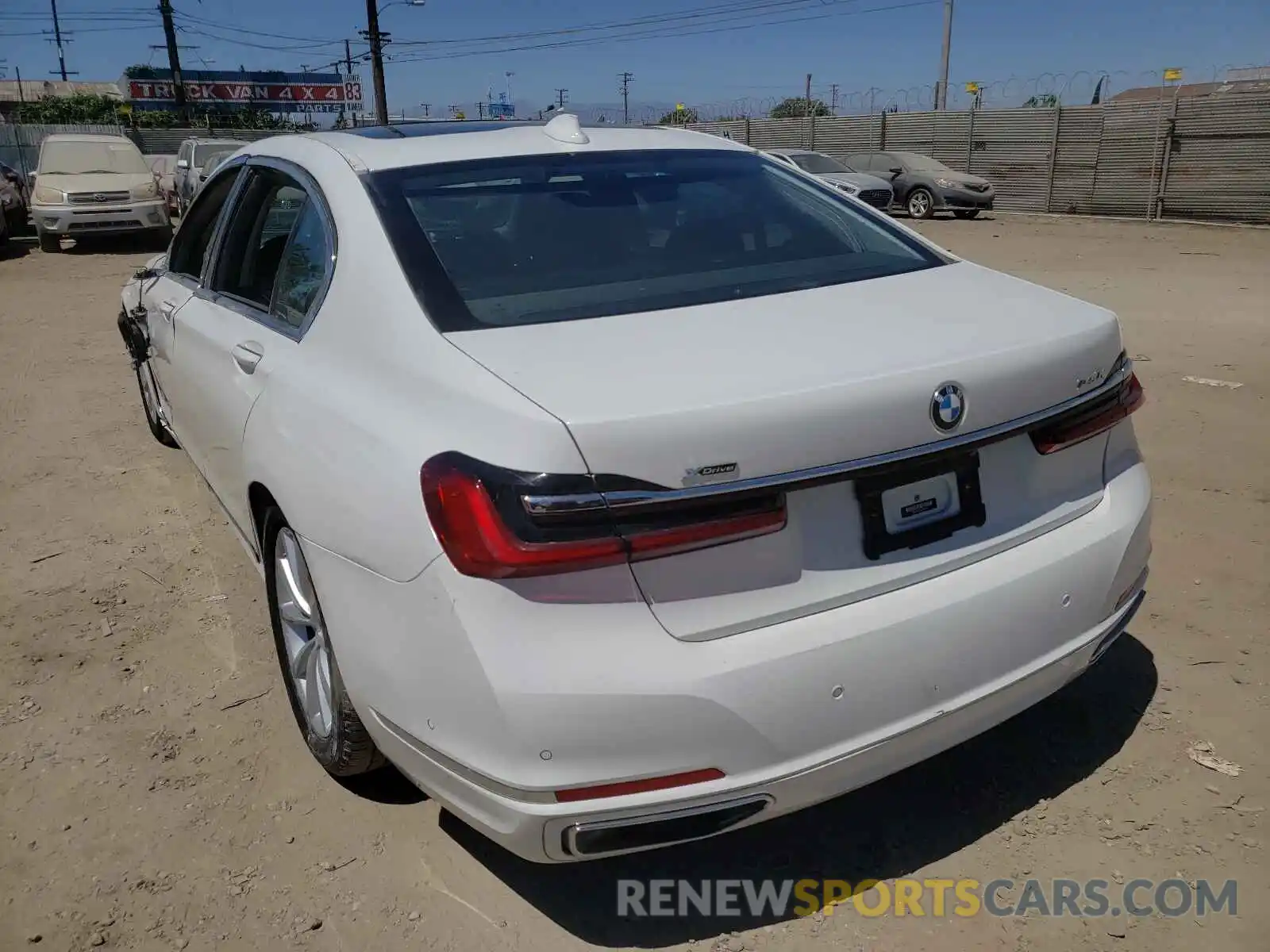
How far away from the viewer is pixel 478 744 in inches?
76.6

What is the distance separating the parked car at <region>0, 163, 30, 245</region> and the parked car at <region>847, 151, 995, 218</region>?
16999 millimetres

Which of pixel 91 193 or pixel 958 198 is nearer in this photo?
pixel 91 193

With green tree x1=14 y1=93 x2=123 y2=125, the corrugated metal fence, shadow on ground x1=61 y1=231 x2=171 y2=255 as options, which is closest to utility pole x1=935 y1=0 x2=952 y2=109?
the corrugated metal fence

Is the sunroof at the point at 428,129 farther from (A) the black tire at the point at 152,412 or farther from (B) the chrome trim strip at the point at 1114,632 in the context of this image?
(A) the black tire at the point at 152,412

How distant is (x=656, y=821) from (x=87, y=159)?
18.3 m

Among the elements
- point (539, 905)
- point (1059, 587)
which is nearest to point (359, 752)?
point (539, 905)

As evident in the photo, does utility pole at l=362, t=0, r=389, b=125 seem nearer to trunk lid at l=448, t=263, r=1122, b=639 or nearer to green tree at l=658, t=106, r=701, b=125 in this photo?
green tree at l=658, t=106, r=701, b=125

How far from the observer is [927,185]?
22.4 m

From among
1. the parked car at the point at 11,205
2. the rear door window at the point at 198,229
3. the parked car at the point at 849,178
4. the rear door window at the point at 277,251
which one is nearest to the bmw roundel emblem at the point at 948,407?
the rear door window at the point at 277,251

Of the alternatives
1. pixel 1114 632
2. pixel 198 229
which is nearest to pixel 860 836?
pixel 1114 632

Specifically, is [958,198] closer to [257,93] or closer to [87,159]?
[87,159]

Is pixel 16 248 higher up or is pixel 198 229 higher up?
pixel 198 229

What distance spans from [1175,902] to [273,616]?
2.50 metres

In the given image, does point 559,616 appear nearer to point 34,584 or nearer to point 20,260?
point 34,584
